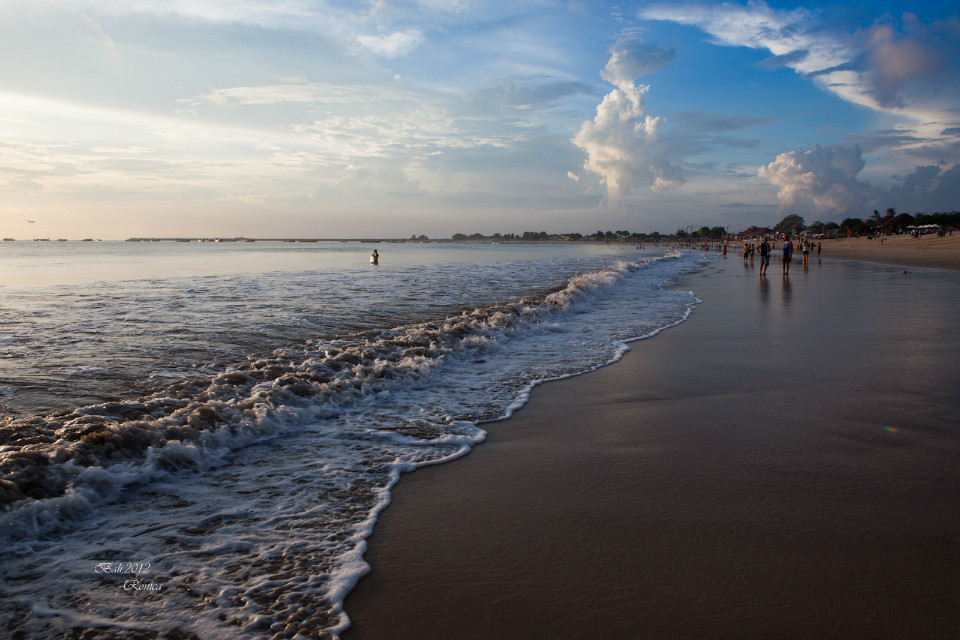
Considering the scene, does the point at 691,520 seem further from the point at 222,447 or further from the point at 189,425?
the point at 189,425

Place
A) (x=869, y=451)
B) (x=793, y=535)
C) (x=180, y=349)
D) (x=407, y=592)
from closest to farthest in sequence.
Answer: (x=407, y=592)
(x=793, y=535)
(x=869, y=451)
(x=180, y=349)

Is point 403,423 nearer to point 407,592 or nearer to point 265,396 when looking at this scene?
point 265,396

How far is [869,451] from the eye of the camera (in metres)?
4.59

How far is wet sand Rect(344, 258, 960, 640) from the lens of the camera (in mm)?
2631

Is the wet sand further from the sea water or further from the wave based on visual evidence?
the wave

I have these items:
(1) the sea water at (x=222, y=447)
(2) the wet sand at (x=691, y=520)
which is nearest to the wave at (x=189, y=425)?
(1) the sea water at (x=222, y=447)

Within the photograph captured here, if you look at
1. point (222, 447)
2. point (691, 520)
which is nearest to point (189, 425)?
point (222, 447)

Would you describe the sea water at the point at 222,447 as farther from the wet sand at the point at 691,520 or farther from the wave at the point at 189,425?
the wet sand at the point at 691,520

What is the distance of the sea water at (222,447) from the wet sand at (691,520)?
47cm

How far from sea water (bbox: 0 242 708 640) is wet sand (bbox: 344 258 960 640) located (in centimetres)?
47

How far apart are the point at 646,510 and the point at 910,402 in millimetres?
4175

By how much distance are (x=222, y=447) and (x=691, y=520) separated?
3985mm

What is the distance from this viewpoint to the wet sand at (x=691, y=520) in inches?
104

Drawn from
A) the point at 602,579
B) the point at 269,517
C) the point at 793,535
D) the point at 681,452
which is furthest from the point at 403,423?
the point at 793,535
